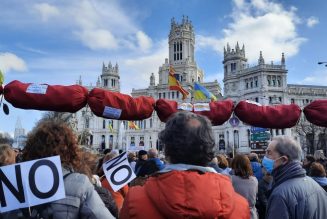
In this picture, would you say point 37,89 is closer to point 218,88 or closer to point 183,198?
point 183,198

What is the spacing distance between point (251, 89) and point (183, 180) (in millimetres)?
74374

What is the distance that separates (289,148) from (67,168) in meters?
2.47

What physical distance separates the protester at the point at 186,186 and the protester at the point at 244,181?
3762 millimetres

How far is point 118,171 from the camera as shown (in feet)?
18.5

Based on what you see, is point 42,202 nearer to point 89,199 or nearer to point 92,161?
point 89,199

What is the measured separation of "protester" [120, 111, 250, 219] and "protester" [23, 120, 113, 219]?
1.98 feet

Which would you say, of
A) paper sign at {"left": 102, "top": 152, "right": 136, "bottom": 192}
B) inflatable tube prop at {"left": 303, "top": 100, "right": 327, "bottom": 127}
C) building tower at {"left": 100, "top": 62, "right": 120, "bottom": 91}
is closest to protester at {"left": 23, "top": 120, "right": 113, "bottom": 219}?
paper sign at {"left": 102, "top": 152, "right": 136, "bottom": 192}

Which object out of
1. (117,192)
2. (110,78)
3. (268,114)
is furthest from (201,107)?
(110,78)

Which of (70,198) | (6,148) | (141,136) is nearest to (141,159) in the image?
(6,148)

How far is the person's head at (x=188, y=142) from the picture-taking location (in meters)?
2.44

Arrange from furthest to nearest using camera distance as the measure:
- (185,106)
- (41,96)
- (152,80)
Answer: (152,80)
(185,106)
(41,96)

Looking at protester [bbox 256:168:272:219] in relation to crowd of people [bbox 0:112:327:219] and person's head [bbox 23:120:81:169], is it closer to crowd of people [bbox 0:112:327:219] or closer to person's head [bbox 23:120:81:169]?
crowd of people [bbox 0:112:327:219]

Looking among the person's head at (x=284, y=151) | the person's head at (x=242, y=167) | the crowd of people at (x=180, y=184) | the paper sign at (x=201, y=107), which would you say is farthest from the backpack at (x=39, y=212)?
the paper sign at (x=201, y=107)

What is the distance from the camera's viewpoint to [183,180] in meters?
2.23
